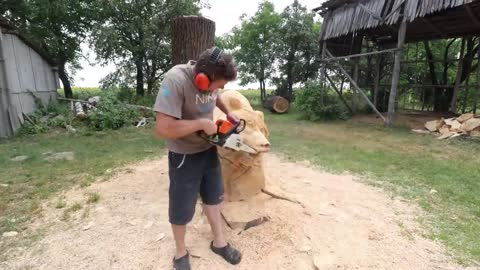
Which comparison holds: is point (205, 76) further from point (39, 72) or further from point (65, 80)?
point (65, 80)

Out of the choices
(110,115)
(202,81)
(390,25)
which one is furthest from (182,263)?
(390,25)

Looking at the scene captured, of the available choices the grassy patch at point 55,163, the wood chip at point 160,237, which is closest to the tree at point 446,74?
the grassy patch at point 55,163

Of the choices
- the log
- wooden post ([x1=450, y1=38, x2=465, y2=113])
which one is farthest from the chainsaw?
the log

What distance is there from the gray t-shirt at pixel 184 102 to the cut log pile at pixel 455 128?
702 centimetres

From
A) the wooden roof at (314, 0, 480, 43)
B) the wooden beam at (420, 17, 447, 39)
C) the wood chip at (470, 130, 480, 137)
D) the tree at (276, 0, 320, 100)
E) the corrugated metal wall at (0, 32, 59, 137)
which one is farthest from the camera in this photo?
the tree at (276, 0, 320, 100)

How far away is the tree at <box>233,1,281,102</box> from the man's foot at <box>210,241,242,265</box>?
537 inches

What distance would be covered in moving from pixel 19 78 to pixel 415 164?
1026 centimetres

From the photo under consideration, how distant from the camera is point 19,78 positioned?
9.23 meters

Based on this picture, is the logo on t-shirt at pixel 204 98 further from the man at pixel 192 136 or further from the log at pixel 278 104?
the log at pixel 278 104

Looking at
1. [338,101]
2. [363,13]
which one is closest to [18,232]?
[363,13]

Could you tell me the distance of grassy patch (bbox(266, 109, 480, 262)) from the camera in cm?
312

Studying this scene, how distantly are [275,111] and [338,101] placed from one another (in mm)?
3073

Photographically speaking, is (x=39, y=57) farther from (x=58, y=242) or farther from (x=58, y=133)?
(x=58, y=242)

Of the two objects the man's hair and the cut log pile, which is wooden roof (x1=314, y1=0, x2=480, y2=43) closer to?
the cut log pile
